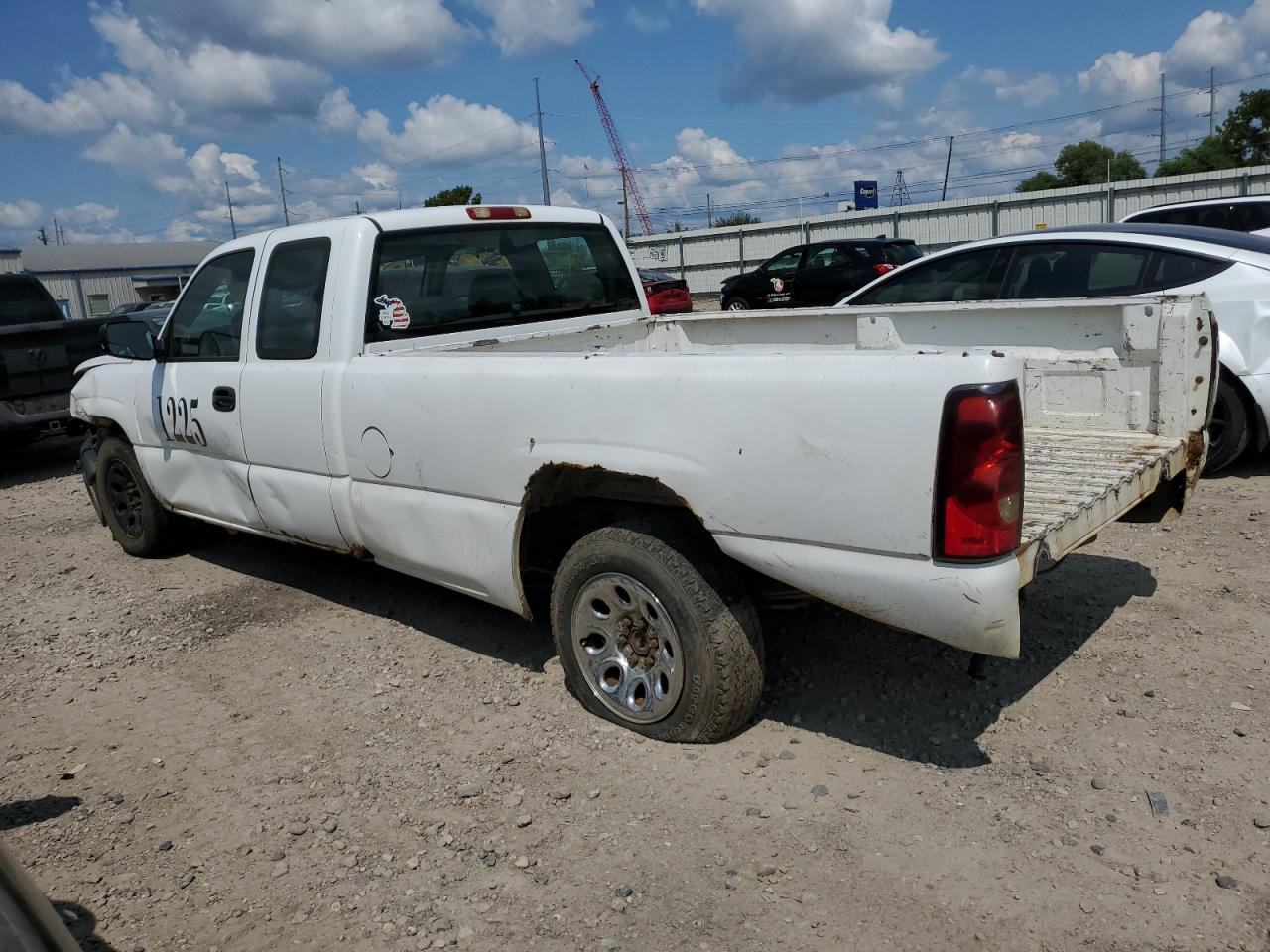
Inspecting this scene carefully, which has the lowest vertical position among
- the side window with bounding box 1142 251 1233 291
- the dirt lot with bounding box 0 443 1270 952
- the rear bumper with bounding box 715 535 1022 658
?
the dirt lot with bounding box 0 443 1270 952

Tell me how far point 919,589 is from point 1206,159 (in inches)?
2628

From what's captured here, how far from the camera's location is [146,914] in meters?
2.89

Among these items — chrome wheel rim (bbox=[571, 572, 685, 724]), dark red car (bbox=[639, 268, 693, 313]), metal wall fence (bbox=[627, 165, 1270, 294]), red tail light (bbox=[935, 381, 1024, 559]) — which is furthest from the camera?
metal wall fence (bbox=[627, 165, 1270, 294])

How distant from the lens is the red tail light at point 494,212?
4930mm

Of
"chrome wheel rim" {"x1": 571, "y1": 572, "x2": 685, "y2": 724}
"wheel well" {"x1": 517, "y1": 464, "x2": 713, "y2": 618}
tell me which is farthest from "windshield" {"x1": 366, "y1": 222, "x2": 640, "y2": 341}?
"chrome wheel rim" {"x1": 571, "y1": 572, "x2": 685, "y2": 724}

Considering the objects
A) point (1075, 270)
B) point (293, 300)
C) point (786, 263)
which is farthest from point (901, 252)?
point (293, 300)

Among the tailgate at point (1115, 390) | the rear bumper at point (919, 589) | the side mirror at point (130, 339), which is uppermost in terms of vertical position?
the side mirror at point (130, 339)

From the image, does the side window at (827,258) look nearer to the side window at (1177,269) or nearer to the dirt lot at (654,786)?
the side window at (1177,269)

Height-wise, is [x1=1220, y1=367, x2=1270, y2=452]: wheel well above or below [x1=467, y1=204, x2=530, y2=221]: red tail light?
below

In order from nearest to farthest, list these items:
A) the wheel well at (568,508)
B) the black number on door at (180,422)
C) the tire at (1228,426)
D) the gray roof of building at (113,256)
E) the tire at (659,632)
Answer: the tire at (659,632), the wheel well at (568,508), the black number on door at (180,422), the tire at (1228,426), the gray roof of building at (113,256)

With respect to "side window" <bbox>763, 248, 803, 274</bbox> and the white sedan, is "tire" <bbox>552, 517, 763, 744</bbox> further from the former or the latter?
"side window" <bbox>763, 248, 803, 274</bbox>

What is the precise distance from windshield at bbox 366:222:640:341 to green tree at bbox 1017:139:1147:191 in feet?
228

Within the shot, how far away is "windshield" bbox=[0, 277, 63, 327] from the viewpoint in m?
11.0

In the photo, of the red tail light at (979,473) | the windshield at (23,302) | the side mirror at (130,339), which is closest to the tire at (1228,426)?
the red tail light at (979,473)
